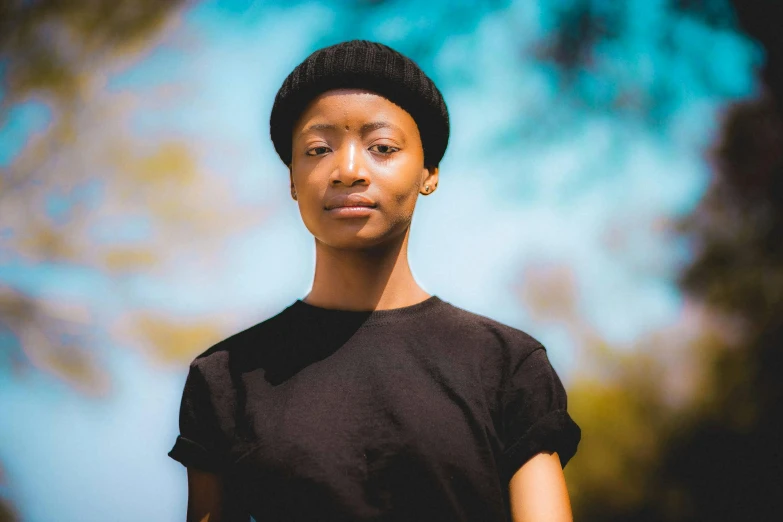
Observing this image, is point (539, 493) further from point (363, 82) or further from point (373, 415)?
point (363, 82)

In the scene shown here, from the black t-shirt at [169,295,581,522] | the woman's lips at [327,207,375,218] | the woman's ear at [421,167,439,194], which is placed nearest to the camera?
the black t-shirt at [169,295,581,522]

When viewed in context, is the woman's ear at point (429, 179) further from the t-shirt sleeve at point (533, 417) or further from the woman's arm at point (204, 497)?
the woman's arm at point (204, 497)

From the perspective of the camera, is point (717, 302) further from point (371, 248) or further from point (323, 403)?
point (323, 403)

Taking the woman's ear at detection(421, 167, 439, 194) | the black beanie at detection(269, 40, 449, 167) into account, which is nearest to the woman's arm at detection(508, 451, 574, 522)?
the woman's ear at detection(421, 167, 439, 194)

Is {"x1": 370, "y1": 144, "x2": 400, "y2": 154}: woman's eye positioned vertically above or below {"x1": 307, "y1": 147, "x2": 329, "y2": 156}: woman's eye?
below

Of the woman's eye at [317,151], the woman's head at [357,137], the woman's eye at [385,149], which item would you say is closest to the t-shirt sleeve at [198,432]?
the woman's head at [357,137]

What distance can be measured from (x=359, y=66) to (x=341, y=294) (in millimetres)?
590

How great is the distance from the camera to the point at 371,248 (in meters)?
1.59

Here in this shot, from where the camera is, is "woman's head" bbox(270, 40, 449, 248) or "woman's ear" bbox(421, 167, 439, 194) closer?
"woman's head" bbox(270, 40, 449, 248)

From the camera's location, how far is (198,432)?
1.53m

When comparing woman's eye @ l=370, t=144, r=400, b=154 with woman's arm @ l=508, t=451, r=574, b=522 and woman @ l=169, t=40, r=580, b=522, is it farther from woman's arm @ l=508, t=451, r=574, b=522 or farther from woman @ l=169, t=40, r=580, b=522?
woman's arm @ l=508, t=451, r=574, b=522

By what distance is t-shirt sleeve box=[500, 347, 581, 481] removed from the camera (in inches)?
55.4

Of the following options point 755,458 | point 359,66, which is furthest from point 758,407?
point 359,66

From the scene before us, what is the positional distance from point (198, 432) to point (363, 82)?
0.98 meters
